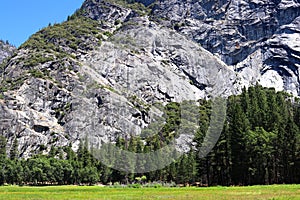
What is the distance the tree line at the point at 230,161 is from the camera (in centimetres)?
7094

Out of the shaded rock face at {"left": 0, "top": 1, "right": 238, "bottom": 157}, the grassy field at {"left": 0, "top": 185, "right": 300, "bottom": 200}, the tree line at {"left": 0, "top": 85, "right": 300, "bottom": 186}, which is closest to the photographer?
the grassy field at {"left": 0, "top": 185, "right": 300, "bottom": 200}

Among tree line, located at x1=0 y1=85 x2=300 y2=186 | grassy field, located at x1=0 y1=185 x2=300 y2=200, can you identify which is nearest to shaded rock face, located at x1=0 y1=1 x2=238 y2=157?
tree line, located at x1=0 y1=85 x2=300 y2=186

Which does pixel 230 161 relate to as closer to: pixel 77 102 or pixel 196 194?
pixel 196 194

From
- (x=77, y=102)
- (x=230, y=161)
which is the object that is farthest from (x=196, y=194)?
(x=77, y=102)

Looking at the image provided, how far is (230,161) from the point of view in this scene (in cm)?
7781

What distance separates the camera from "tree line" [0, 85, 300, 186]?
70938 millimetres

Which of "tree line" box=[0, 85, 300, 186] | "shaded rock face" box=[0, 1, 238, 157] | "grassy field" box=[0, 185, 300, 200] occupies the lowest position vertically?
"grassy field" box=[0, 185, 300, 200]

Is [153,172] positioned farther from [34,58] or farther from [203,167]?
[34,58]

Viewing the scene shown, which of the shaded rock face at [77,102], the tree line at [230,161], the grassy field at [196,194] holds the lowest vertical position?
the grassy field at [196,194]

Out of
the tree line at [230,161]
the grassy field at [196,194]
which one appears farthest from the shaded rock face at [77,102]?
the grassy field at [196,194]

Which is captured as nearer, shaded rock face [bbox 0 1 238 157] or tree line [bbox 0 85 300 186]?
tree line [bbox 0 85 300 186]

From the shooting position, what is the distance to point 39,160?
118188 millimetres

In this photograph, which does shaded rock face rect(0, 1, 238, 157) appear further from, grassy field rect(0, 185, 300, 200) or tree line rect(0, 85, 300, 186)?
grassy field rect(0, 185, 300, 200)

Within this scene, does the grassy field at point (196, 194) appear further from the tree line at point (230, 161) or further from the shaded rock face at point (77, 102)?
the shaded rock face at point (77, 102)
